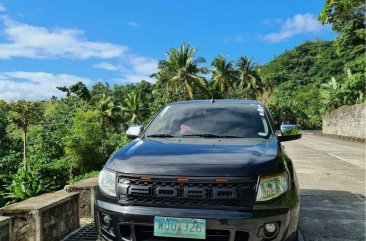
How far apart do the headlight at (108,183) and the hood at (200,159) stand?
0.06 meters

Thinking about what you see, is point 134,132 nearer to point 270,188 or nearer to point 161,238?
point 161,238

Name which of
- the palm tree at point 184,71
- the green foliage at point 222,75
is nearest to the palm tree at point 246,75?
Answer: the green foliage at point 222,75

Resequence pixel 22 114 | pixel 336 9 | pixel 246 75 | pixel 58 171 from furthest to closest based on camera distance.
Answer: pixel 246 75 < pixel 22 114 < pixel 58 171 < pixel 336 9

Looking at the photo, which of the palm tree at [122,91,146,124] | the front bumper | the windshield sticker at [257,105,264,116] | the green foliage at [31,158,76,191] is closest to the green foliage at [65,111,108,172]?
the green foliage at [31,158,76,191]

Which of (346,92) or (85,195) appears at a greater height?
(346,92)

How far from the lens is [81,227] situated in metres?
5.39

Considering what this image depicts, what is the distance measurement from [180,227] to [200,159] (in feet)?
1.84

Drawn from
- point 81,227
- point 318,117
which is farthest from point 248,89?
point 81,227

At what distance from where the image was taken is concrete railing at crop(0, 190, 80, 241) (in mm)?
4312

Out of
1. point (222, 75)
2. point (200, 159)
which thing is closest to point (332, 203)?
point (200, 159)

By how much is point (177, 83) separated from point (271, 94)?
44.1 meters

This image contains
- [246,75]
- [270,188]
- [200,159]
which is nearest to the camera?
[270,188]

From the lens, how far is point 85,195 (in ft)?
18.9

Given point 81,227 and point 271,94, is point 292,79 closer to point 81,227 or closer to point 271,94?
point 271,94
